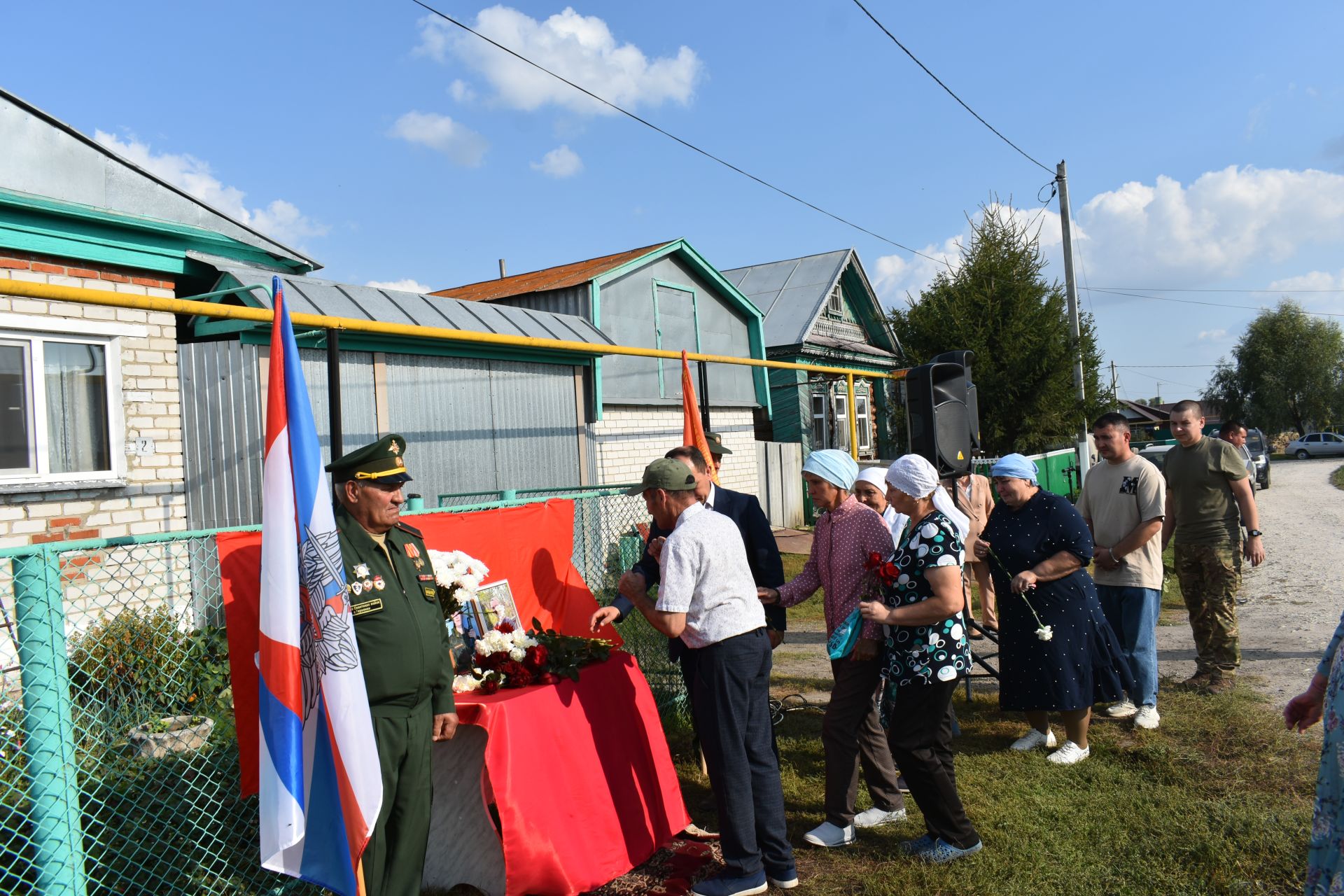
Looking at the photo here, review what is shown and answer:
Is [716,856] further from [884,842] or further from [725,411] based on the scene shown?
[725,411]

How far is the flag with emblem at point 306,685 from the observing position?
2602mm

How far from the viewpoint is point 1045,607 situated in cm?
481

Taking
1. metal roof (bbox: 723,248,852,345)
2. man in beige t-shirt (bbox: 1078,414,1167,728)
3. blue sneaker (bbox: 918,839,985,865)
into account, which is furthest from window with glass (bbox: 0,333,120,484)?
metal roof (bbox: 723,248,852,345)

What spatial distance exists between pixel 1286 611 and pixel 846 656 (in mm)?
7184

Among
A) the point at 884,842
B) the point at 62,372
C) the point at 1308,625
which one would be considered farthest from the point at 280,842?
the point at 1308,625

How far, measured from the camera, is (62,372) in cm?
637

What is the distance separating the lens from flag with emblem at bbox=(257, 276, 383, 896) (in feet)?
8.54

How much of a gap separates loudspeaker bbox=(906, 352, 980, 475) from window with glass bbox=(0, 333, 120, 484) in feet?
21.3

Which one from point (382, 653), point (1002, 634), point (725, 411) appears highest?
point (725, 411)

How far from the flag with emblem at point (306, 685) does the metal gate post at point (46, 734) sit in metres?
0.75

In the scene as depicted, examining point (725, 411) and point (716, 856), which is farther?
point (725, 411)

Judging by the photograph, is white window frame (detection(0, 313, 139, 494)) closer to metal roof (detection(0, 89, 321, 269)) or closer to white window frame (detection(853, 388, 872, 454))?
metal roof (detection(0, 89, 321, 269))

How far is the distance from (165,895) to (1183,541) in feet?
20.9

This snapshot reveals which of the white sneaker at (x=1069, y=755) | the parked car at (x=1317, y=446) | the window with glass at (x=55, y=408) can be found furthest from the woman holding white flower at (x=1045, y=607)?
the parked car at (x=1317, y=446)
